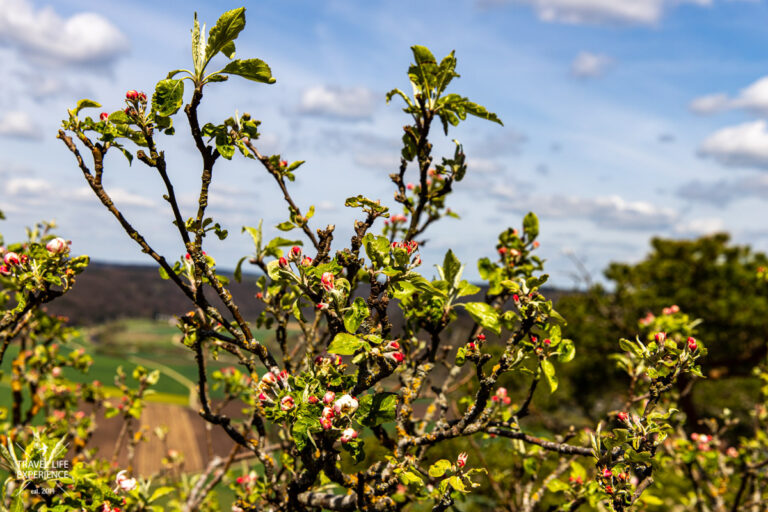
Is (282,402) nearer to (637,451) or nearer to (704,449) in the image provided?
(637,451)

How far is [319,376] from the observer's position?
7.07 ft

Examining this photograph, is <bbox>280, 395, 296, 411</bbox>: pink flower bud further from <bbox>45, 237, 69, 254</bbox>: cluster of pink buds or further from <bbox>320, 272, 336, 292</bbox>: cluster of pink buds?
<bbox>45, 237, 69, 254</bbox>: cluster of pink buds

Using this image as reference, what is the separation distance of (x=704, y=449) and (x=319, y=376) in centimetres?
473

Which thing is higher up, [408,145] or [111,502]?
[408,145]

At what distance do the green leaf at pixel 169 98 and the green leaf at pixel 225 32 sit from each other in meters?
0.16

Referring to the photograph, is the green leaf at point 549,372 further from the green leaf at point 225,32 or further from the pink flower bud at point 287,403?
the green leaf at point 225,32

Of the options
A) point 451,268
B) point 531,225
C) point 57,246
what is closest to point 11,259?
point 57,246

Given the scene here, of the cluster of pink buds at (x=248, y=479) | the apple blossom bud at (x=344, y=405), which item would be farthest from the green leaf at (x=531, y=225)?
the cluster of pink buds at (x=248, y=479)

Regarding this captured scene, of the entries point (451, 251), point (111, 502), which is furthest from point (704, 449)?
point (111, 502)

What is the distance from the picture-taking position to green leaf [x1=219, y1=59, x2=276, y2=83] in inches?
76.4

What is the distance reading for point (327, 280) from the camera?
6.88ft

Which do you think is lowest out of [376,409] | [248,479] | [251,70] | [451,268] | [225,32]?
[248,479]

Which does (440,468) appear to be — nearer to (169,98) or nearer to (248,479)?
(169,98)

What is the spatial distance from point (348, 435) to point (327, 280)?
63 centimetres
